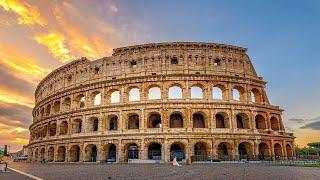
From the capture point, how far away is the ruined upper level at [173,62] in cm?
3444

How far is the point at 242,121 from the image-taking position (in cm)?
3456

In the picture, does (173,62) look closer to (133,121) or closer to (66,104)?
(133,121)

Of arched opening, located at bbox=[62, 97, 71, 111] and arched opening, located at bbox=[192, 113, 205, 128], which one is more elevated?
arched opening, located at bbox=[62, 97, 71, 111]

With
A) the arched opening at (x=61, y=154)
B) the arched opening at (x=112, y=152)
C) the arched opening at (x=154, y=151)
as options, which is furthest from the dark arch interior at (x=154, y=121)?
the arched opening at (x=61, y=154)

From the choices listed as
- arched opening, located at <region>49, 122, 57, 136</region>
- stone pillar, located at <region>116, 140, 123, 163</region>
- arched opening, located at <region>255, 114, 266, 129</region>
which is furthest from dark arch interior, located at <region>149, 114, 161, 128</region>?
arched opening, located at <region>49, 122, 57, 136</region>

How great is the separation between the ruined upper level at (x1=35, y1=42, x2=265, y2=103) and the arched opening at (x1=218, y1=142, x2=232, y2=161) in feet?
27.8

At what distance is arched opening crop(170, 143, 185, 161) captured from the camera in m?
31.7

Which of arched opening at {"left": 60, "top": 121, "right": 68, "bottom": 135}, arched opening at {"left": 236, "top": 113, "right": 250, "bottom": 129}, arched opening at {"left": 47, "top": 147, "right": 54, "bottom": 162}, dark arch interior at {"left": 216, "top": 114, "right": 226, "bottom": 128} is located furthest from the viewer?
arched opening at {"left": 47, "top": 147, "right": 54, "bottom": 162}

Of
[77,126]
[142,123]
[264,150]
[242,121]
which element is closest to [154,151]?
[142,123]

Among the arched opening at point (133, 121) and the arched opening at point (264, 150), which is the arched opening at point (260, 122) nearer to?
the arched opening at point (264, 150)

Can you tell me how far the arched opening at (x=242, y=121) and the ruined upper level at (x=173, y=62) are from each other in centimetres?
494

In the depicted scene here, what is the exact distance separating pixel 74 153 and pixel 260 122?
2393 centimetres

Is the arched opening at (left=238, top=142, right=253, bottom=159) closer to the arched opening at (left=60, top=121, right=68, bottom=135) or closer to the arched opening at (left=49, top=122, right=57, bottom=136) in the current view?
the arched opening at (left=60, top=121, right=68, bottom=135)

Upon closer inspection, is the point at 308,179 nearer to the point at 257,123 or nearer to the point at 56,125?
the point at 257,123
